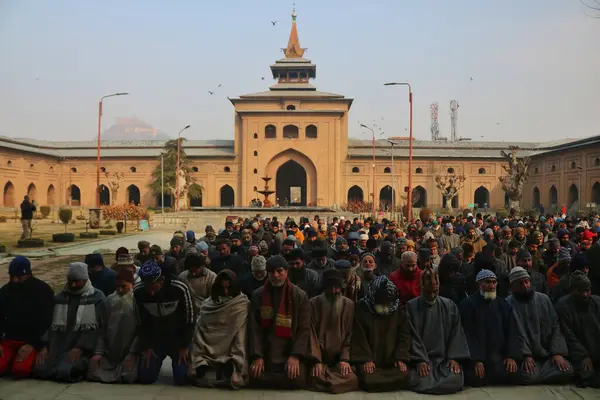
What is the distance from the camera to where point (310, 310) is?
5152 millimetres

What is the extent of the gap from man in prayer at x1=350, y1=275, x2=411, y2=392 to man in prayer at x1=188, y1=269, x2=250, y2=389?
1109mm

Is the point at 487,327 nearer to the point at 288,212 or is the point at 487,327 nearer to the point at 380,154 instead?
the point at 288,212

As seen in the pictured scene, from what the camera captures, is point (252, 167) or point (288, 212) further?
point (252, 167)

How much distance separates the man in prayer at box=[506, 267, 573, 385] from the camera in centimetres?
516

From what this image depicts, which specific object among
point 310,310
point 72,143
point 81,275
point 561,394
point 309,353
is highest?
point 72,143

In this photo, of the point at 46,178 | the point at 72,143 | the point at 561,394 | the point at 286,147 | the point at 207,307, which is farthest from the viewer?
the point at 72,143

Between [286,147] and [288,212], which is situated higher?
[286,147]

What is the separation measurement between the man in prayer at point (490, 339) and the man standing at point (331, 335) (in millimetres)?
1181

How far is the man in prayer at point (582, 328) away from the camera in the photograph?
5.15 meters

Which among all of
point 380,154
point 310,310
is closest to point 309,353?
point 310,310

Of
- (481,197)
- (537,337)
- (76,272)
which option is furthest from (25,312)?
(481,197)

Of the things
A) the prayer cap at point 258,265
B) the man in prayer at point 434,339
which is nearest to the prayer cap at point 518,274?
the man in prayer at point 434,339

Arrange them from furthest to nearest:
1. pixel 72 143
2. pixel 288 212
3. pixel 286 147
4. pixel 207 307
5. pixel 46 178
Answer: pixel 72 143
pixel 46 178
pixel 286 147
pixel 288 212
pixel 207 307

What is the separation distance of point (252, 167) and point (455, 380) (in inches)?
1514
